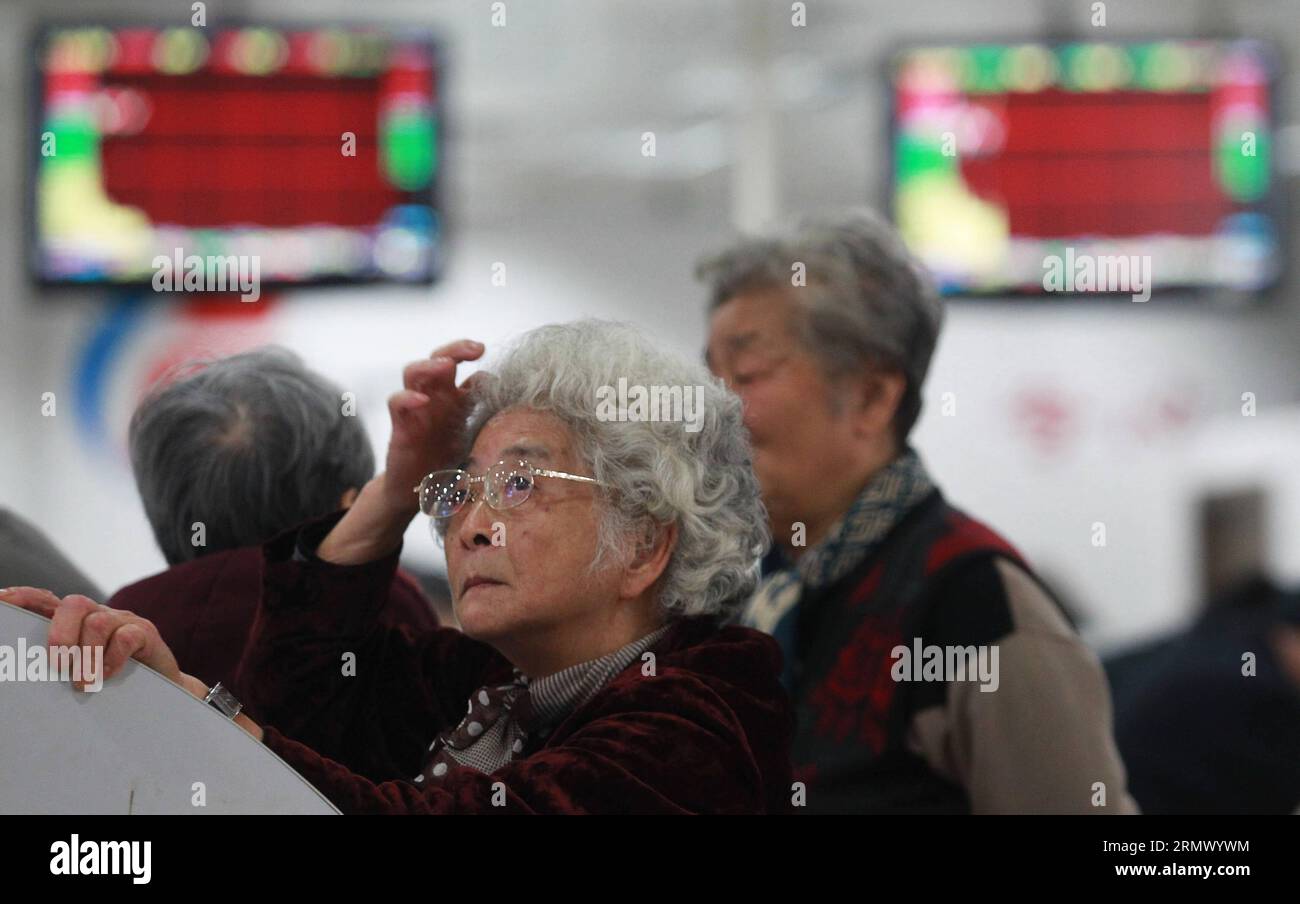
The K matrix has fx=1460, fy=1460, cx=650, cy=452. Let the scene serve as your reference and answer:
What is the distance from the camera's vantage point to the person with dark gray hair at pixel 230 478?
1.67m

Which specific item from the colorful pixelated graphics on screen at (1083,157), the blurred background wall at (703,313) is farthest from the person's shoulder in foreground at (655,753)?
the blurred background wall at (703,313)

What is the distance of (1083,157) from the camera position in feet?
14.0

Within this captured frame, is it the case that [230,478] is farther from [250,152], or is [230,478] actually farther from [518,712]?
[250,152]

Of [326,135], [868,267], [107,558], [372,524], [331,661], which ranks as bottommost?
[107,558]

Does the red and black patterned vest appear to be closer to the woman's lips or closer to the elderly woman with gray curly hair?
the elderly woman with gray curly hair

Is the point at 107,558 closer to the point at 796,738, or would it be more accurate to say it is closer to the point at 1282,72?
the point at 796,738

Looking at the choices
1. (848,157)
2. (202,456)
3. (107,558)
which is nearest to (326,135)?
(107,558)

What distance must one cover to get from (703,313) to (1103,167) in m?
1.78

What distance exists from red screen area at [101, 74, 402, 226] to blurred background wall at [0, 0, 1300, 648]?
1316 mm

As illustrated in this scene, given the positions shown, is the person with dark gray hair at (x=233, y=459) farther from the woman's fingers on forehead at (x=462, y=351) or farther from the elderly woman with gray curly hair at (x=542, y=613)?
the woman's fingers on forehead at (x=462, y=351)

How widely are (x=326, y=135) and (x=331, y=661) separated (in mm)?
2531

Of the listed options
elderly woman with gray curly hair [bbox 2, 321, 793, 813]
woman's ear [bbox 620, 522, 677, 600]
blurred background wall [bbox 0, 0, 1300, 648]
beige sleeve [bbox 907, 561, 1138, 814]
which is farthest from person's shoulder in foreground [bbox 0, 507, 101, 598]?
blurred background wall [bbox 0, 0, 1300, 648]

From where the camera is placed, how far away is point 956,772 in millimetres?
1854

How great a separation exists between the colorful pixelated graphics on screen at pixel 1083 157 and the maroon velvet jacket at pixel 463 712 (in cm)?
280
